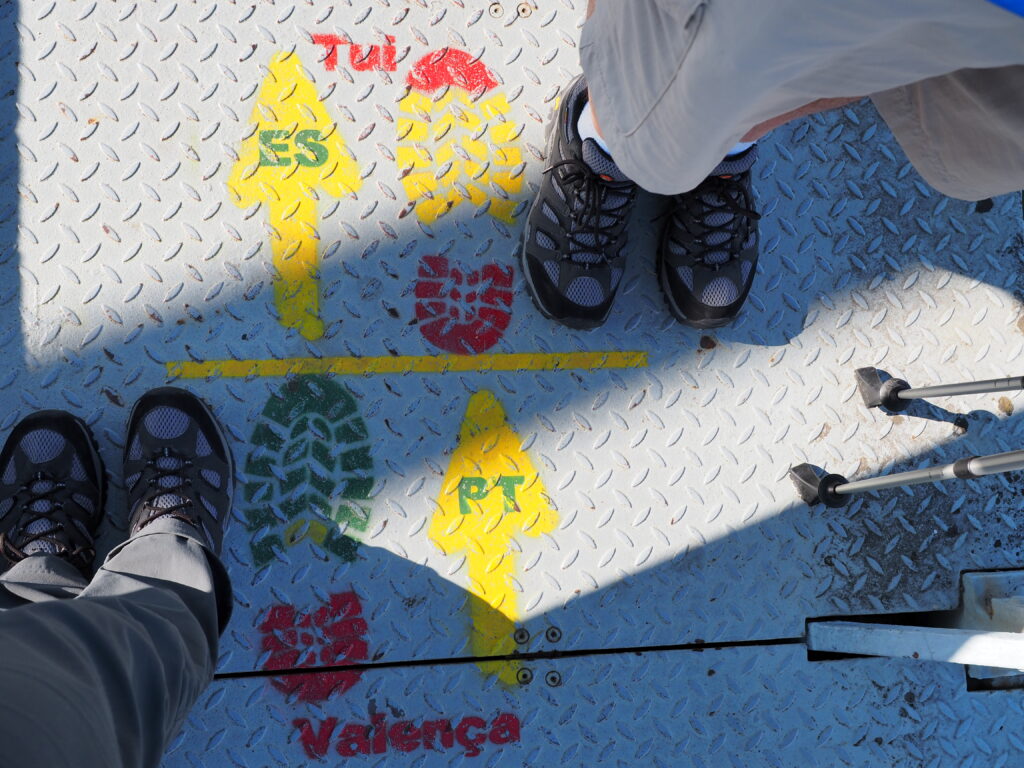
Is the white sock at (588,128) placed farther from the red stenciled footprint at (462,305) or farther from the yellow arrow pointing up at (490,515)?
the yellow arrow pointing up at (490,515)

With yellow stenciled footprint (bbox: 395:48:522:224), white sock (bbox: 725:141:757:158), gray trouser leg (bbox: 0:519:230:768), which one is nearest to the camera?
gray trouser leg (bbox: 0:519:230:768)

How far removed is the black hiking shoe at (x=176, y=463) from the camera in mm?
1700

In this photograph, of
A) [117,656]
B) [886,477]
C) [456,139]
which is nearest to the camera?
[117,656]

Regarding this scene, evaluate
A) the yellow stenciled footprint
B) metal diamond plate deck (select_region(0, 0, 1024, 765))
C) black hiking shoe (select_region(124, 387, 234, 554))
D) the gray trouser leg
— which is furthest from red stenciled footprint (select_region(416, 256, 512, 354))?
the gray trouser leg

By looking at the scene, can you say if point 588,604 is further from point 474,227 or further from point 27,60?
point 27,60

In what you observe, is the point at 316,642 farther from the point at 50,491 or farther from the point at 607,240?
the point at 607,240

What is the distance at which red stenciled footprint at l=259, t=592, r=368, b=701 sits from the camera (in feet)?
5.71

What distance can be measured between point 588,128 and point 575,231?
0.76 ft

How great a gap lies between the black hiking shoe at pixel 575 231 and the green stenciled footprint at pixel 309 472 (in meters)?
0.56

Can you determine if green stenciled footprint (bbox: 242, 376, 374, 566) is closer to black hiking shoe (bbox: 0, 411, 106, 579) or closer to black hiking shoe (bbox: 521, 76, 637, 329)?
black hiking shoe (bbox: 0, 411, 106, 579)

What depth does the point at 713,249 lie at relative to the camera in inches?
72.4

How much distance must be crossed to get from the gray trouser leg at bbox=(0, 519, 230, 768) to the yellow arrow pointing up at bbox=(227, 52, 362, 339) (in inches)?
23.5

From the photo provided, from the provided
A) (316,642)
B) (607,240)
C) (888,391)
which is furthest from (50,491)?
(888,391)

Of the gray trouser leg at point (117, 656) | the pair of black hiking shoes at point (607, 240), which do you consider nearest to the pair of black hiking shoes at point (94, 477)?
the gray trouser leg at point (117, 656)
